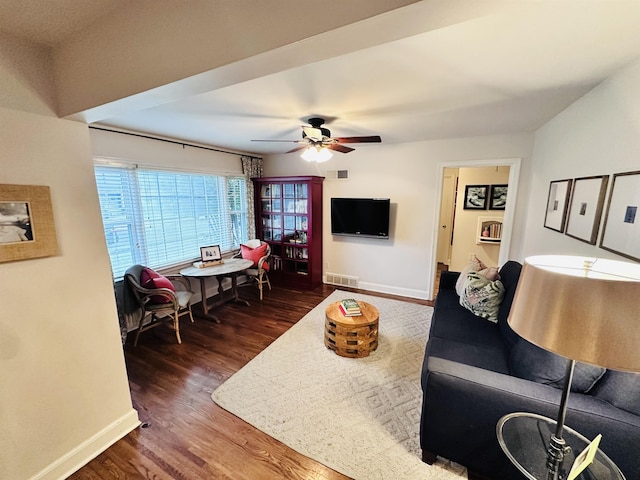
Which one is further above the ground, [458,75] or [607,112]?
[458,75]

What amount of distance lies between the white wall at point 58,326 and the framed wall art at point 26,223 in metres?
0.04

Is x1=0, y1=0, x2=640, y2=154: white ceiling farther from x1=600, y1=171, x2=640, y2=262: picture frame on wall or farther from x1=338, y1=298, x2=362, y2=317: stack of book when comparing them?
x1=338, y1=298, x2=362, y2=317: stack of book

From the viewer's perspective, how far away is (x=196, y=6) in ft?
3.12

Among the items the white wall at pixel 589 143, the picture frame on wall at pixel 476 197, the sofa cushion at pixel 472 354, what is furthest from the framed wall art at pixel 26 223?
the picture frame on wall at pixel 476 197

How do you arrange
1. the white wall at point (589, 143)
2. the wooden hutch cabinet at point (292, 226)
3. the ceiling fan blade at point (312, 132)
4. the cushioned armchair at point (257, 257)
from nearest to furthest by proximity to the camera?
the white wall at point (589, 143) < the ceiling fan blade at point (312, 132) < the cushioned armchair at point (257, 257) < the wooden hutch cabinet at point (292, 226)

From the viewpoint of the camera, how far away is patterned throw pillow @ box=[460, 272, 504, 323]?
2424 mm

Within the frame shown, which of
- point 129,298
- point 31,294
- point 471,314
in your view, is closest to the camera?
point 31,294

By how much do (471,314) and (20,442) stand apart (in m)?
3.29

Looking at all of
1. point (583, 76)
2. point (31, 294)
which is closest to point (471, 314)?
point (583, 76)

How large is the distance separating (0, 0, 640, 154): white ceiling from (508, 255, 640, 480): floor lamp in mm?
752

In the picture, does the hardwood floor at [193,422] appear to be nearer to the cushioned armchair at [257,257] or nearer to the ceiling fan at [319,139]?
the cushioned armchair at [257,257]

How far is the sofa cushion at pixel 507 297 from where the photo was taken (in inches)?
79.8

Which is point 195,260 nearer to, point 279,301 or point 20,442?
Result: point 279,301

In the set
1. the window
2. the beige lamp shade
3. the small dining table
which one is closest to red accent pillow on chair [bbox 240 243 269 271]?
the small dining table
